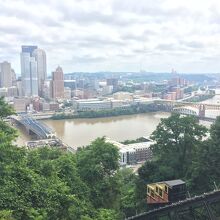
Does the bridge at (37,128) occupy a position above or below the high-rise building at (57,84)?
below

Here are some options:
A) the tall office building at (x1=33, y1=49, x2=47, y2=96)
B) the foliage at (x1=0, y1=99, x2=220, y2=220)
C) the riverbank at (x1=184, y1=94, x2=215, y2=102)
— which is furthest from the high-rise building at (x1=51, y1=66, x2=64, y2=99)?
the foliage at (x1=0, y1=99, x2=220, y2=220)

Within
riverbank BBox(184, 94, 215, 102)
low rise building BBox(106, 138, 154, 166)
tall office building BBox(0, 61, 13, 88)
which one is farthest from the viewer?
tall office building BBox(0, 61, 13, 88)

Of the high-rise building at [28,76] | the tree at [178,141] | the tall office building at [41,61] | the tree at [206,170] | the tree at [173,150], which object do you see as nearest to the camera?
the tree at [206,170]

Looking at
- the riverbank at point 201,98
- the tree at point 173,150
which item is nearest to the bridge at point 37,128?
the tree at point 173,150

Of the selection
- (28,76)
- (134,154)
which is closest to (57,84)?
(28,76)

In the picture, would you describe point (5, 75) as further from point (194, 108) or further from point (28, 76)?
point (194, 108)

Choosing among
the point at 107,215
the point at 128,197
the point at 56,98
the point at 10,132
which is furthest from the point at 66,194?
the point at 56,98

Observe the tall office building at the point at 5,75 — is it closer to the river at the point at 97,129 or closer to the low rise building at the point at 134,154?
the river at the point at 97,129

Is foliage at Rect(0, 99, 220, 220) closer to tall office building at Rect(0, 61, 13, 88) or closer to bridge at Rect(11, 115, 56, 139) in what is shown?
bridge at Rect(11, 115, 56, 139)

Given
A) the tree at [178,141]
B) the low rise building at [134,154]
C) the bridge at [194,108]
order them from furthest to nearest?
the bridge at [194,108], the low rise building at [134,154], the tree at [178,141]
